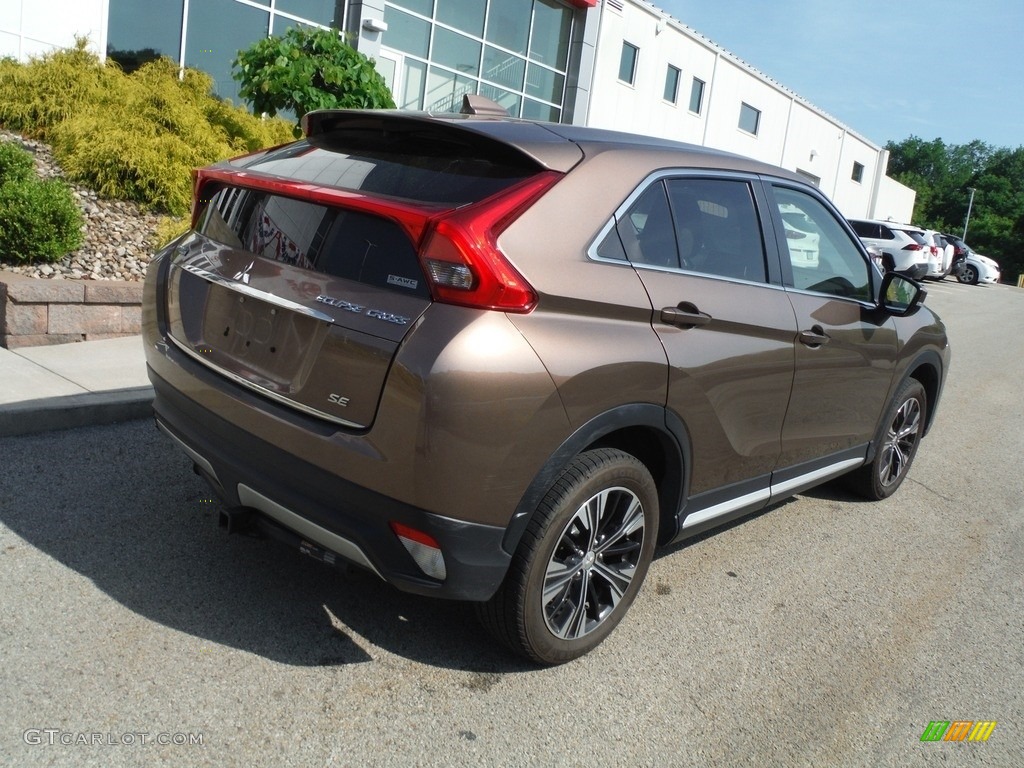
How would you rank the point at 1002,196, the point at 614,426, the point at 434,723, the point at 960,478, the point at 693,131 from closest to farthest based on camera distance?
the point at 434,723, the point at 614,426, the point at 960,478, the point at 693,131, the point at 1002,196

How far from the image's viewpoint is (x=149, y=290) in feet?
11.9

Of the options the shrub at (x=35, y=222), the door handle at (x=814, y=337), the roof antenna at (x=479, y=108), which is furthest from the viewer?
the shrub at (x=35, y=222)

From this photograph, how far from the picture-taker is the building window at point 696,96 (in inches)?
1121

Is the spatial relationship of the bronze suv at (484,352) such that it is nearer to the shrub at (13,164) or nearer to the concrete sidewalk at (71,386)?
the concrete sidewalk at (71,386)

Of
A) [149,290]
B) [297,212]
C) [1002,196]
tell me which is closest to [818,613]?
[297,212]

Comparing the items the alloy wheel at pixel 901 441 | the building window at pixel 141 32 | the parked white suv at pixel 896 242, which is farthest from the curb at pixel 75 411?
the parked white suv at pixel 896 242

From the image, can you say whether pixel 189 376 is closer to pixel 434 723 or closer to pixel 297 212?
pixel 297 212

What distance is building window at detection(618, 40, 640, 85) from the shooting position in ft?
79.9

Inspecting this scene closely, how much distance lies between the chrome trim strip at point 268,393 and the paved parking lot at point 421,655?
881 mm

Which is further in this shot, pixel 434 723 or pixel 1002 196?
pixel 1002 196

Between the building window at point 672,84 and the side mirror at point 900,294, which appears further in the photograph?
the building window at point 672,84

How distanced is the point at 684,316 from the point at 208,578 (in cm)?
207

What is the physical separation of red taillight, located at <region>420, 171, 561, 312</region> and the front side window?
1.80 meters

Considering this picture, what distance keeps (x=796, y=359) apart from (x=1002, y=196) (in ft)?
337
